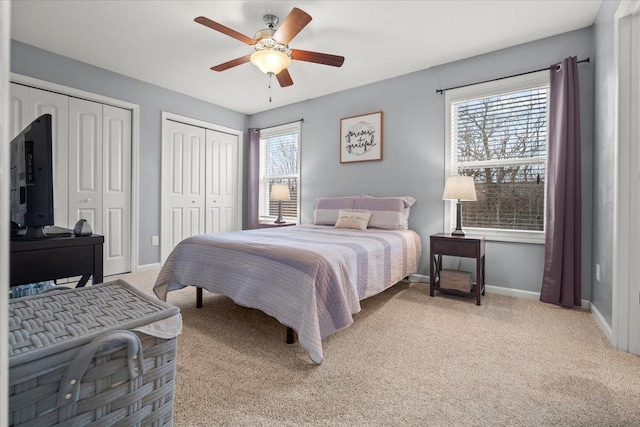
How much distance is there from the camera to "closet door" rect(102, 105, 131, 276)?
12.0 ft

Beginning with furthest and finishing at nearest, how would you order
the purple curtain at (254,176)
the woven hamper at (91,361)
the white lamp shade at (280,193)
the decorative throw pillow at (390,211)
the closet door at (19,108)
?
the purple curtain at (254,176) < the white lamp shade at (280,193) < the decorative throw pillow at (390,211) < the closet door at (19,108) < the woven hamper at (91,361)

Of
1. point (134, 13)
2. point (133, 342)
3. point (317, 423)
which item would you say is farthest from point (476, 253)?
point (134, 13)

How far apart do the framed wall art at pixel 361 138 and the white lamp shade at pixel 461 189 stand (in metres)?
1.10

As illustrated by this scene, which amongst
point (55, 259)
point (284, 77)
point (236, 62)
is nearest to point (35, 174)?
point (55, 259)

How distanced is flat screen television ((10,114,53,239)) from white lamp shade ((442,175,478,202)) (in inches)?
115

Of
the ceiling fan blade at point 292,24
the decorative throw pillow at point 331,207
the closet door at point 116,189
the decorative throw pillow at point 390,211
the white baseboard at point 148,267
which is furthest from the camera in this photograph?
the white baseboard at point 148,267

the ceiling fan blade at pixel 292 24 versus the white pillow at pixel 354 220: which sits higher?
the ceiling fan blade at pixel 292 24

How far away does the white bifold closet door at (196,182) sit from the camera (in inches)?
170

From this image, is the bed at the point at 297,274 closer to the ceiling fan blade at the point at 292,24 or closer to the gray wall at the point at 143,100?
the ceiling fan blade at the point at 292,24

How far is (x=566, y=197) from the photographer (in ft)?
8.70

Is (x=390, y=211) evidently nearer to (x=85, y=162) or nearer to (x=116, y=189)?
(x=116, y=189)

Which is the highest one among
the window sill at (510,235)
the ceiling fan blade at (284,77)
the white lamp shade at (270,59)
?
the ceiling fan blade at (284,77)

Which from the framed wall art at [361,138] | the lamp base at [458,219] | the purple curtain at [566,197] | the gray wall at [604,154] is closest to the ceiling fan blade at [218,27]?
the framed wall art at [361,138]

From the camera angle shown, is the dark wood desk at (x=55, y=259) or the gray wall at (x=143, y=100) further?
the gray wall at (x=143, y=100)
